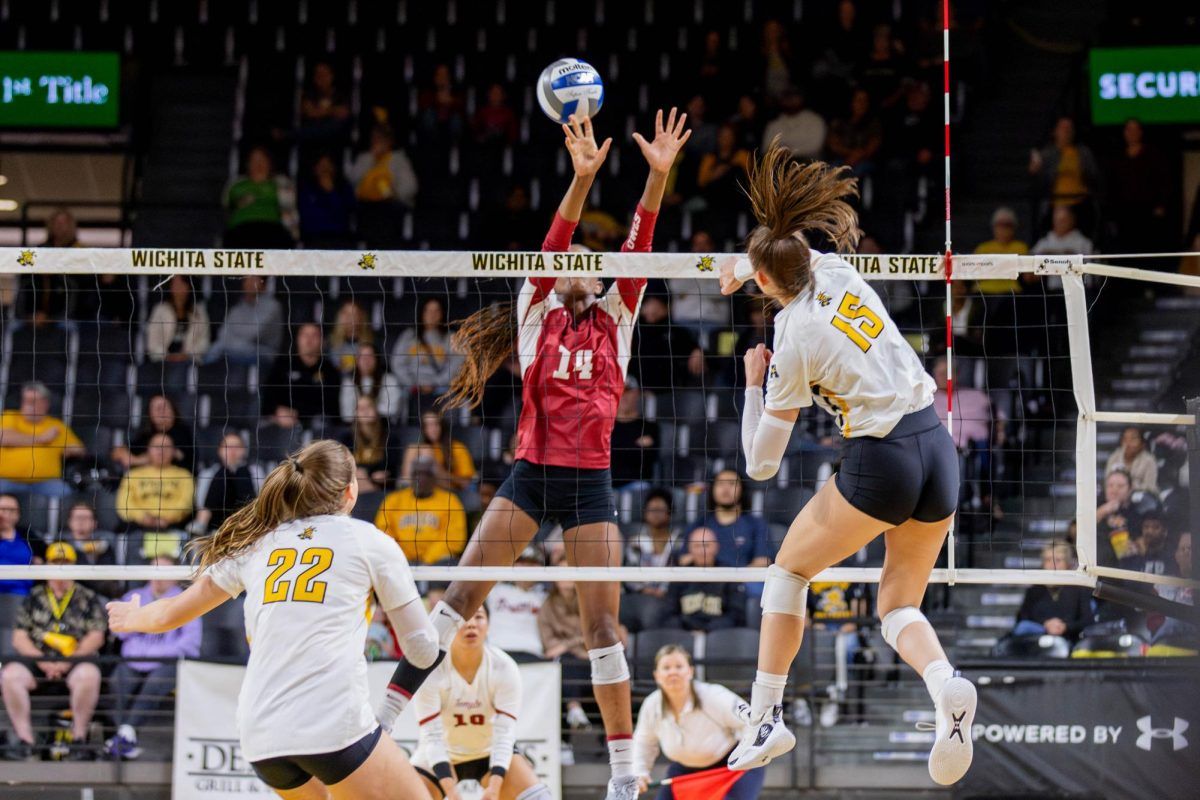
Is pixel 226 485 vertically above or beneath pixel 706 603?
above

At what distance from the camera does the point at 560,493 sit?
690 centimetres

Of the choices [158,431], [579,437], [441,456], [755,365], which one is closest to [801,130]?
[441,456]

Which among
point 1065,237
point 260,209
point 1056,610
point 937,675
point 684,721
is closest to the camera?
point 937,675

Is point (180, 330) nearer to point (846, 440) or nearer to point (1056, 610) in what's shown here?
point (1056, 610)

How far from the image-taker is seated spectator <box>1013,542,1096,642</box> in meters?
10.9

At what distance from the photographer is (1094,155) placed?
48.7 feet

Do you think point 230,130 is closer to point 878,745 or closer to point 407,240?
point 407,240

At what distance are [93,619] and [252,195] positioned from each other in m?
4.90

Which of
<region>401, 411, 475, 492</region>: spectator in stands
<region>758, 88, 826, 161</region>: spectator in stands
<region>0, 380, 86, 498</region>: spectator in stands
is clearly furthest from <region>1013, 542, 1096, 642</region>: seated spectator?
<region>0, 380, 86, 498</region>: spectator in stands

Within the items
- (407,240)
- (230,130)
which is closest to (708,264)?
(407,240)

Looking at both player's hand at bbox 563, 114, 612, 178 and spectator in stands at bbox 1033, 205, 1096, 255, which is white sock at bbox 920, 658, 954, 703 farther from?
spectator in stands at bbox 1033, 205, 1096, 255

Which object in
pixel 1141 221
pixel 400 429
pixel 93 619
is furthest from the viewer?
pixel 1141 221

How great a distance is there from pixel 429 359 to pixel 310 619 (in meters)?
7.40

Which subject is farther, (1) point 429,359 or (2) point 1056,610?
(1) point 429,359
